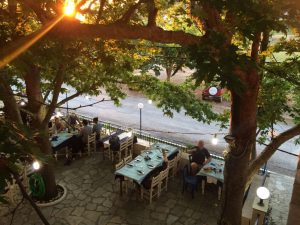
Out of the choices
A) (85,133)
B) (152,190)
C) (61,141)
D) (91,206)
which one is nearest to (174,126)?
(85,133)

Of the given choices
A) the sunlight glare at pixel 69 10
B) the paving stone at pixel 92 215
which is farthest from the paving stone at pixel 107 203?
the sunlight glare at pixel 69 10

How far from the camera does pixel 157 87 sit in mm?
11031

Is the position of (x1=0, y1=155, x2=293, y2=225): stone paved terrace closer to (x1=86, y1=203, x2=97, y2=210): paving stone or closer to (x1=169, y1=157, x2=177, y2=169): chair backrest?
(x1=86, y1=203, x2=97, y2=210): paving stone

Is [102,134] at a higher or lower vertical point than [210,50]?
lower

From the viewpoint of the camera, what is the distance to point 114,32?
4.66 m

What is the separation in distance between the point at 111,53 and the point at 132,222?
5.11 meters

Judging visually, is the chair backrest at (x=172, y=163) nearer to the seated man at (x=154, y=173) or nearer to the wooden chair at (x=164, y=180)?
the seated man at (x=154, y=173)

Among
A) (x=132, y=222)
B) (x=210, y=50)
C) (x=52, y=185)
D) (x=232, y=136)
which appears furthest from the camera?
(x=52, y=185)

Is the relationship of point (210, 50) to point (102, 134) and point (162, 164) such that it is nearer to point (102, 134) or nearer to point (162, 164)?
point (162, 164)

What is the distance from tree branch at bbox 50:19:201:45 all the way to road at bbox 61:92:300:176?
9.68 metres

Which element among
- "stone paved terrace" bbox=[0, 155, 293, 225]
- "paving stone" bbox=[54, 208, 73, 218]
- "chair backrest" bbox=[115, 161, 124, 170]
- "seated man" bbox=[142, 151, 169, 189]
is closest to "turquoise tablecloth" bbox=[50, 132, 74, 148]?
"stone paved terrace" bbox=[0, 155, 293, 225]

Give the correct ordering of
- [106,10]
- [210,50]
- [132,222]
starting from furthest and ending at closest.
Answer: [132,222] → [106,10] → [210,50]

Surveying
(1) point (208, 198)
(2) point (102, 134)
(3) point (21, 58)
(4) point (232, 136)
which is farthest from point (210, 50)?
(2) point (102, 134)

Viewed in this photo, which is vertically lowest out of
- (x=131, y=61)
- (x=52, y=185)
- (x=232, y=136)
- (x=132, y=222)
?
(x=132, y=222)
